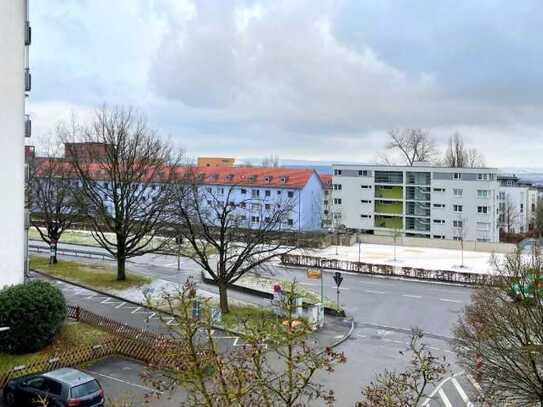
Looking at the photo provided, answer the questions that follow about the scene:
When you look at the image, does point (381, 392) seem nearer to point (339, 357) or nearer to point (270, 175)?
point (339, 357)

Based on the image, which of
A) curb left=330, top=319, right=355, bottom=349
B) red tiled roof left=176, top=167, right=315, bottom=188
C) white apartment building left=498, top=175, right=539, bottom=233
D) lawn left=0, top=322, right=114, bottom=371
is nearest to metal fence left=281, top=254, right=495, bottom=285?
curb left=330, top=319, right=355, bottom=349

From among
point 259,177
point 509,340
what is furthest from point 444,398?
point 259,177

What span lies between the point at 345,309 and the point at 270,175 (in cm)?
4388

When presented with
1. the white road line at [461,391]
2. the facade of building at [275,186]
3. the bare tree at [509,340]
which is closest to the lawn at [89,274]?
the white road line at [461,391]

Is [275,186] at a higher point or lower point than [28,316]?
higher

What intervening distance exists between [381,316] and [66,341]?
559 inches

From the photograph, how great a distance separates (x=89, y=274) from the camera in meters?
32.8

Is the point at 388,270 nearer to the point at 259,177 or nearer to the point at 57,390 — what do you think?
the point at 57,390

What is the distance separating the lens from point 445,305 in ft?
95.8

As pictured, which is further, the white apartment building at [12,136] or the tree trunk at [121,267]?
the tree trunk at [121,267]

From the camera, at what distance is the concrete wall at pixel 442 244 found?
5400 cm

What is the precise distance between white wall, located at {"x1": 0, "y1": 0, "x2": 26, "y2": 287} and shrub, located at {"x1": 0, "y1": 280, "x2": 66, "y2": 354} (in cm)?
234

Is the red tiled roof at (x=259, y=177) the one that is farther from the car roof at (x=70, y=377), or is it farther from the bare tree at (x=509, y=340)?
the car roof at (x=70, y=377)

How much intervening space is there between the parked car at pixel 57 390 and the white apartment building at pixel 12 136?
6577 mm
